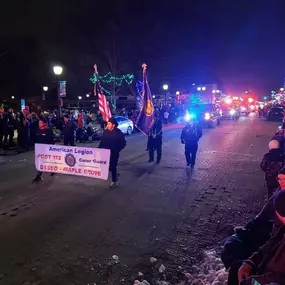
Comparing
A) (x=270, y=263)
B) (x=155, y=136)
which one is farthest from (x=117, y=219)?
(x=155, y=136)

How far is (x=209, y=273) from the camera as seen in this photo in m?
4.59

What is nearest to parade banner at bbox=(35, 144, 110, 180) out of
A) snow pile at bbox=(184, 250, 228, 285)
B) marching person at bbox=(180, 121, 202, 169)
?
marching person at bbox=(180, 121, 202, 169)

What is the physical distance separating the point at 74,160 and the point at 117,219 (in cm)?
312

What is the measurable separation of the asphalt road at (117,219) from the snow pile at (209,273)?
0.21 meters

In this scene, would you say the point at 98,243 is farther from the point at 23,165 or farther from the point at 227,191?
the point at 23,165

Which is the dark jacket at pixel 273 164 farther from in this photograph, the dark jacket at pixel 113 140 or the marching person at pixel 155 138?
the marching person at pixel 155 138

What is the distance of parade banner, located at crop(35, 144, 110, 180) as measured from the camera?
29.4 ft

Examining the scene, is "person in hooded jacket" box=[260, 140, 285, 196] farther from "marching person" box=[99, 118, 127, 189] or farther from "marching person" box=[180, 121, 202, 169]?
"marching person" box=[180, 121, 202, 169]

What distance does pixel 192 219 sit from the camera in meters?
6.75

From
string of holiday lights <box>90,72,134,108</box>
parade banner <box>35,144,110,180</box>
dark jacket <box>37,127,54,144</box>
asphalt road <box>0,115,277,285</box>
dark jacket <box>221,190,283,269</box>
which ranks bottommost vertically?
asphalt road <box>0,115,277,285</box>

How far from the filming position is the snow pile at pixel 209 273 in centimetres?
436

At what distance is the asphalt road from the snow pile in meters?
0.21

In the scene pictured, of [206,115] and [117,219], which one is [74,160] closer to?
[117,219]

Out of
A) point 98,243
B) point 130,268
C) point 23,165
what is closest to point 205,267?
point 130,268
